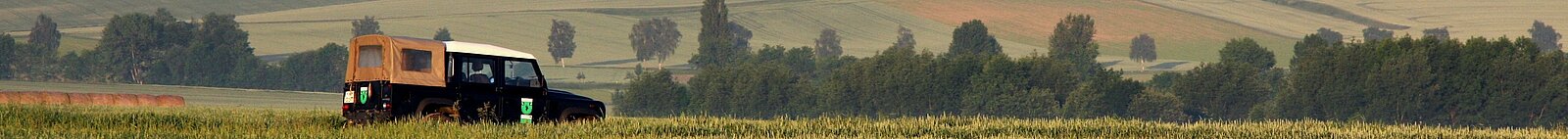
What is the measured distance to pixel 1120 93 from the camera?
179 meters

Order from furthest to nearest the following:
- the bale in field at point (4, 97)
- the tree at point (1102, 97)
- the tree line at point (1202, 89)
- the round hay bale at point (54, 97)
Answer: the tree at point (1102, 97) → the tree line at point (1202, 89) → the round hay bale at point (54, 97) → the bale in field at point (4, 97)

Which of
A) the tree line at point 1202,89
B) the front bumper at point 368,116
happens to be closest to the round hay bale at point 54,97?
the front bumper at point 368,116

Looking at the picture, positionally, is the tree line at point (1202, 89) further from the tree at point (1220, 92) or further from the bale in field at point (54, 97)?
the bale in field at point (54, 97)

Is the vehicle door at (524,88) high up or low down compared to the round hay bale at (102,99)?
up

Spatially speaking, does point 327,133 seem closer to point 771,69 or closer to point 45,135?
point 45,135

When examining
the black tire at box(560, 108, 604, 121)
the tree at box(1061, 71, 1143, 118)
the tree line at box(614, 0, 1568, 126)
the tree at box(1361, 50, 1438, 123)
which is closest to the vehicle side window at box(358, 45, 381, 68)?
the black tire at box(560, 108, 604, 121)

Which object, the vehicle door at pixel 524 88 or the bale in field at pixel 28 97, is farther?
the bale in field at pixel 28 97

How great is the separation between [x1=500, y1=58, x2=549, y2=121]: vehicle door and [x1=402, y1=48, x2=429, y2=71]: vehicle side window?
1.20m

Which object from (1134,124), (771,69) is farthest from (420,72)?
(771,69)

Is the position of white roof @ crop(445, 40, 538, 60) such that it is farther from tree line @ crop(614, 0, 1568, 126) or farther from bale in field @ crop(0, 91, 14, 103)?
tree line @ crop(614, 0, 1568, 126)

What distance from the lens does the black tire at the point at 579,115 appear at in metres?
31.5

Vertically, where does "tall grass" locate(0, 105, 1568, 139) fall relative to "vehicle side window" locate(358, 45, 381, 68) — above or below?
below

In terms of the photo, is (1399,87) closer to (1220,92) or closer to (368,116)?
(1220,92)

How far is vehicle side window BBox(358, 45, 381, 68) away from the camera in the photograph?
30.0 metres
